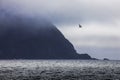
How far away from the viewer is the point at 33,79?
93188 mm

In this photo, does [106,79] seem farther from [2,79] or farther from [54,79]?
[2,79]

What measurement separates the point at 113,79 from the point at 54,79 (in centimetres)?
1429

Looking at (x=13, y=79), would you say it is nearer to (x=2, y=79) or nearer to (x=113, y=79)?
(x=2, y=79)

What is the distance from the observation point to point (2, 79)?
90875 millimetres

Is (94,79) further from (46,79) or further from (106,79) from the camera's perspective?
(46,79)

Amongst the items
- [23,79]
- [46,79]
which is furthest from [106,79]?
[23,79]

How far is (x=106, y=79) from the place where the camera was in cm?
9131

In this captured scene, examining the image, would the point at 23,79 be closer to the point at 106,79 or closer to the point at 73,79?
the point at 73,79

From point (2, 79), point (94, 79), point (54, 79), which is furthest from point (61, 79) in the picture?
point (2, 79)

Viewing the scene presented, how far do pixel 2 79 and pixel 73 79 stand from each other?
17137 mm

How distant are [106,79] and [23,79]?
2037cm

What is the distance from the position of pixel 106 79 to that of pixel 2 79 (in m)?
25.1

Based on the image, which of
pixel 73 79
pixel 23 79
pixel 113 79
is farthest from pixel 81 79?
pixel 23 79

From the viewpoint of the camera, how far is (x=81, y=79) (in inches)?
3617
